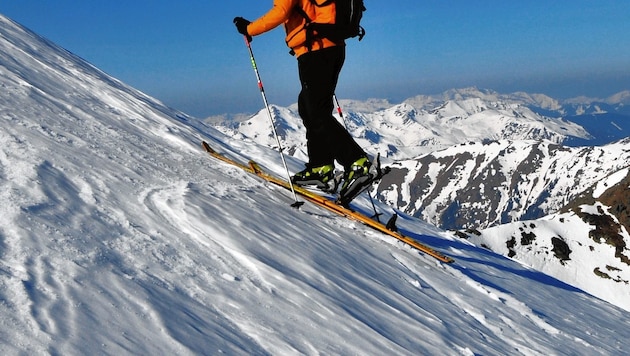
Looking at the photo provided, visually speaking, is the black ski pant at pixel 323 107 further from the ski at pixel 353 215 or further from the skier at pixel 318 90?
the ski at pixel 353 215

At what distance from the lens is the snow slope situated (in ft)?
10.9

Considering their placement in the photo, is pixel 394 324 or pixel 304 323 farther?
pixel 394 324

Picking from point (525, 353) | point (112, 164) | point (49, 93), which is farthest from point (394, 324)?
point (49, 93)

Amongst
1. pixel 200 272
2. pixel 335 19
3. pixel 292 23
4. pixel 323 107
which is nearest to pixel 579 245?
pixel 323 107

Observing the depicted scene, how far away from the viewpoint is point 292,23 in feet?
24.8

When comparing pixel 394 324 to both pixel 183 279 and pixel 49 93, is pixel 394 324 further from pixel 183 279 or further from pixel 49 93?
pixel 49 93

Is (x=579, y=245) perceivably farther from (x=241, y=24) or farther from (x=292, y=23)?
(x=241, y=24)

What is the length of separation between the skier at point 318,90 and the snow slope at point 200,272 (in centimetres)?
84

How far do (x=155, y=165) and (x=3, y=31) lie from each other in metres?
9.20

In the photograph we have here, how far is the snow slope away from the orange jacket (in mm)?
2479

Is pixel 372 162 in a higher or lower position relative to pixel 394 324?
higher

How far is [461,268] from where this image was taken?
809cm

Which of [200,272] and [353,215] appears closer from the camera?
[200,272]

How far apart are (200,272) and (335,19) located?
4.64 metres
